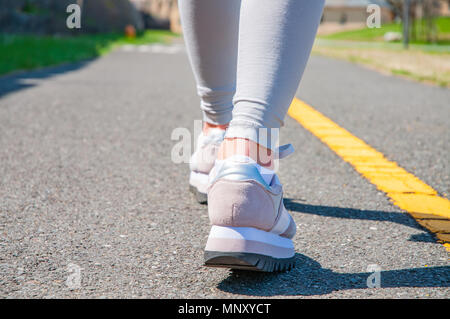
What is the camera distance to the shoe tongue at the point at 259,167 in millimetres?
1277

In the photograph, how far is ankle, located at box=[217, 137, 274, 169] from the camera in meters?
1.28

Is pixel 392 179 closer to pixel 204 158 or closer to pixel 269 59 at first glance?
pixel 204 158

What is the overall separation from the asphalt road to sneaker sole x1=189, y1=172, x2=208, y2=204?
27 mm

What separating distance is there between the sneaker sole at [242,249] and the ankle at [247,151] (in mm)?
153

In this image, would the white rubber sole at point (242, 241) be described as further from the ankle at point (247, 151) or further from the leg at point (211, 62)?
the leg at point (211, 62)

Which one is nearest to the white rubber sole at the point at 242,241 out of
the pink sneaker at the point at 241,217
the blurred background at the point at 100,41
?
the pink sneaker at the point at 241,217

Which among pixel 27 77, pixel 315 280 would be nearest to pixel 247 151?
pixel 315 280

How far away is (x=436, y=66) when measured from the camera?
317 inches

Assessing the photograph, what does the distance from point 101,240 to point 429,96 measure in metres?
3.96

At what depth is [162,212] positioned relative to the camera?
1.83m

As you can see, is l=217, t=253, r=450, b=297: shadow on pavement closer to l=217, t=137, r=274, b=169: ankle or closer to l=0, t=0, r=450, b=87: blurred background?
l=217, t=137, r=274, b=169: ankle

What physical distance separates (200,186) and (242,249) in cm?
69

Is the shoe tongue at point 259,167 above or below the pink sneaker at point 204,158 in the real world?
above

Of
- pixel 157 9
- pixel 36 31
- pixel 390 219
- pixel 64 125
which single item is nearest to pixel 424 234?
pixel 390 219
